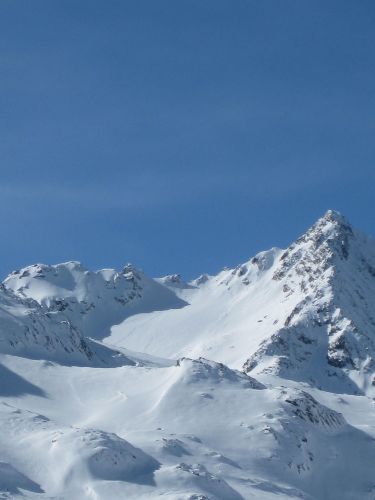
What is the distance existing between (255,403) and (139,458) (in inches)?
717

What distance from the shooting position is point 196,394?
8300 centimetres

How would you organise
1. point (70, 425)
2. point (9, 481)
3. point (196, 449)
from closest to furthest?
point (9, 481) < point (196, 449) < point (70, 425)

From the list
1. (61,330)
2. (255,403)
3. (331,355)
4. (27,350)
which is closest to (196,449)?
(255,403)

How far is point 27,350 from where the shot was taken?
105750 millimetres

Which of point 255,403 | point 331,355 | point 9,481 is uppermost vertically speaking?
point 331,355

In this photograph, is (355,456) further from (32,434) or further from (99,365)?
(99,365)

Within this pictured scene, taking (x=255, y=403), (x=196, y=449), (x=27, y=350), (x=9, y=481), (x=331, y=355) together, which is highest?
(x=331, y=355)

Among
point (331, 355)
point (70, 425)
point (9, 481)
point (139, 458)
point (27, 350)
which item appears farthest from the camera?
point (331, 355)

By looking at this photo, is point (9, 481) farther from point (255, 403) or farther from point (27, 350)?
point (27, 350)

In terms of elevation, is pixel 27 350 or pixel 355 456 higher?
pixel 27 350

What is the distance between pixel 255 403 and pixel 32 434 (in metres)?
19.6

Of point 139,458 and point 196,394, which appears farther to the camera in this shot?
point 196,394

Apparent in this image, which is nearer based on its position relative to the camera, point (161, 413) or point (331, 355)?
point (161, 413)

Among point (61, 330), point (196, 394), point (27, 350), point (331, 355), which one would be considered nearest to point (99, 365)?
point (61, 330)
